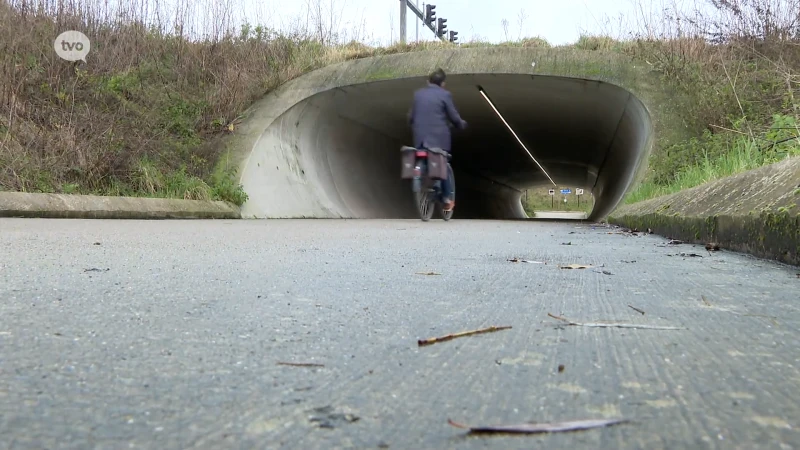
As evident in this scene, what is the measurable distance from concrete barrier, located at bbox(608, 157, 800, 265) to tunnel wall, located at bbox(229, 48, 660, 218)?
6308mm

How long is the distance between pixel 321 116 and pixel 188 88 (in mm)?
2571

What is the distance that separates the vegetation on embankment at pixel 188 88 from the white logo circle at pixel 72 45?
15 cm

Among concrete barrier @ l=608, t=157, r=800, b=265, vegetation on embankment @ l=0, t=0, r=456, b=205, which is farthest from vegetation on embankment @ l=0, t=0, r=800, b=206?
concrete barrier @ l=608, t=157, r=800, b=265

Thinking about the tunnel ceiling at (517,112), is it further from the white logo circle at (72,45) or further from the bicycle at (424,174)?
the white logo circle at (72,45)

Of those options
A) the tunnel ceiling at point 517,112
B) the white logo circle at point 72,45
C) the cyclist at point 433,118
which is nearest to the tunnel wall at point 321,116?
the tunnel ceiling at point 517,112

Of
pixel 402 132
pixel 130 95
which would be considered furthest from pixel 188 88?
pixel 402 132

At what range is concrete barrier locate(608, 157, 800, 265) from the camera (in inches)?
140

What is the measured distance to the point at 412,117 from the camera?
1016cm

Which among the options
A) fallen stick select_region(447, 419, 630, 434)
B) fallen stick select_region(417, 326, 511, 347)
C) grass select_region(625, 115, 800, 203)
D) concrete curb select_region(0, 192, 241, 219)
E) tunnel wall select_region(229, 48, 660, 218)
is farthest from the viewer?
tunnel wall select_region(229, 48, 660, 218)

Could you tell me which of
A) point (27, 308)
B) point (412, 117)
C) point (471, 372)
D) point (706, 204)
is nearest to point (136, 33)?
point (412, 117)

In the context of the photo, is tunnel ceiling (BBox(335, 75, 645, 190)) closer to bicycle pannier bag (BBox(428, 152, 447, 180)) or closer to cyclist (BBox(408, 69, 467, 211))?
cyclist (BBox(408, 69, 467, 211))

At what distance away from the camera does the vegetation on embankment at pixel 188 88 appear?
9.71m

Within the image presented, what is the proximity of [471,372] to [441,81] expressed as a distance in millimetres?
9174

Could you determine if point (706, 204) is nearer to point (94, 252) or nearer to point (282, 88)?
point (94, 252)
